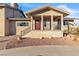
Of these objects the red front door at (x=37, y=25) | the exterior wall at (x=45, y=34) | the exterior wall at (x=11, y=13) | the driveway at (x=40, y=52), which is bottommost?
the driveway at (x=40, y=52)

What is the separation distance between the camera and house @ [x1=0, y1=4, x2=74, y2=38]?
18655 millimetres

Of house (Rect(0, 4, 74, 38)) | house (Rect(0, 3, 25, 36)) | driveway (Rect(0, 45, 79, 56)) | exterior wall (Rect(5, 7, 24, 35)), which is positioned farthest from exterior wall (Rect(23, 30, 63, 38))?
driveway (Rect(0, 45, 79, 56))

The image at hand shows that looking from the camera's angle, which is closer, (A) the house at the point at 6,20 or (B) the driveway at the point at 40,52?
(B) the driveway at the point at 40,52

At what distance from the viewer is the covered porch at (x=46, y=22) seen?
760 inches

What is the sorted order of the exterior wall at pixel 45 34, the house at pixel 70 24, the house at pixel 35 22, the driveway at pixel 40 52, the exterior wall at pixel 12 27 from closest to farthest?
the driveway at pixel 40 52 → the exterior wall at pixel 45 34 → the house at pixel 35 22 → the house at pixel 70 24 → the exterior wall at pixel 12 27


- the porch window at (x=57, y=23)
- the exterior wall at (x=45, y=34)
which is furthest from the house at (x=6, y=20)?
the porch window at (x=57, y=23)

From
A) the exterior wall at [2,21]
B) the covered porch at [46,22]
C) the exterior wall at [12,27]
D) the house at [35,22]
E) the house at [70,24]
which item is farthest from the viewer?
the exterior wall at [12,27]

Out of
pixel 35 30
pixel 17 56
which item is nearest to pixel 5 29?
pixel 35 30

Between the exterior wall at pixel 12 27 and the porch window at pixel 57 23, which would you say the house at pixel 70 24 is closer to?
the porch window at pixel 57 23

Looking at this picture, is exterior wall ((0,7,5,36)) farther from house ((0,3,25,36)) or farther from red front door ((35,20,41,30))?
red front door ((35,20,41,30))

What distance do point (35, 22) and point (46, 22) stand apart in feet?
3.28

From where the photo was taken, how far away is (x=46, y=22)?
66.2 ft

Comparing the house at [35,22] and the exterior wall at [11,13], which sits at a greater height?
the exterior wall at [11,13]

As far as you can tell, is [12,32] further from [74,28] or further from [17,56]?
[17,56]
